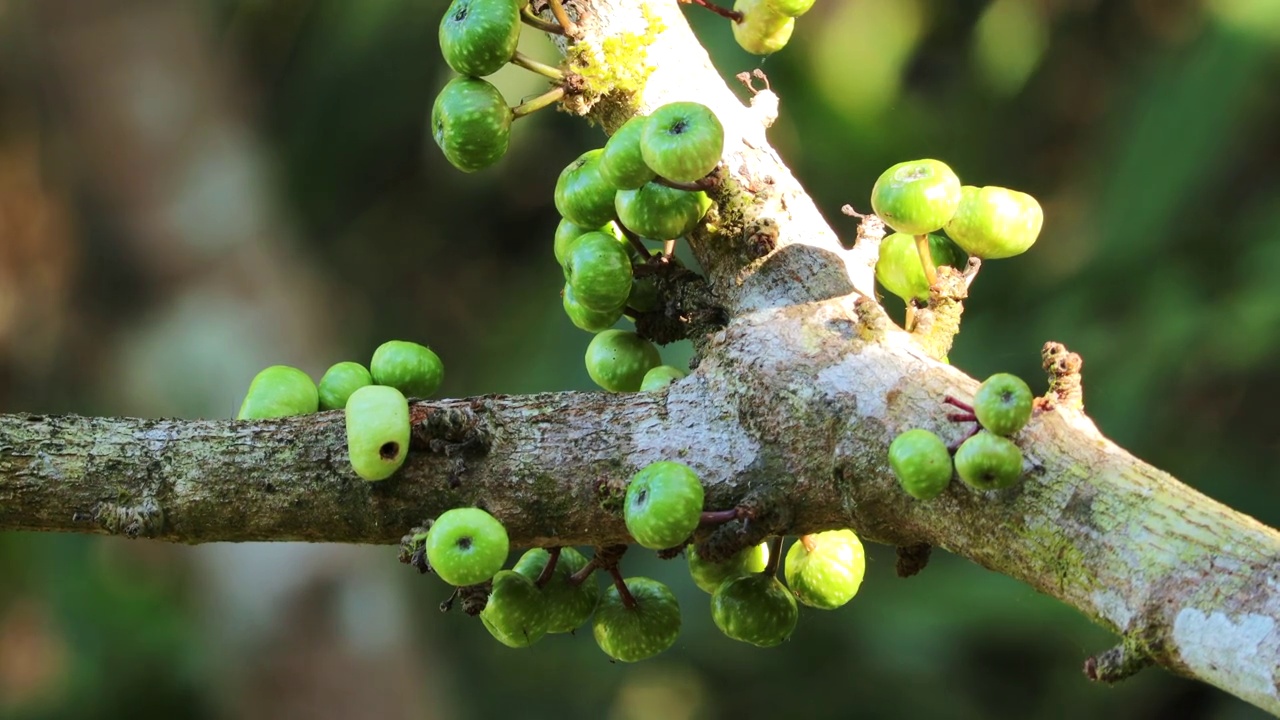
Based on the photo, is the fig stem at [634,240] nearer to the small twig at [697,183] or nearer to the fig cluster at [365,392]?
the small twig at [697,183]

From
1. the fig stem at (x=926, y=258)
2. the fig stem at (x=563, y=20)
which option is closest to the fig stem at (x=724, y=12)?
the fig stem at (x=563, y=20)

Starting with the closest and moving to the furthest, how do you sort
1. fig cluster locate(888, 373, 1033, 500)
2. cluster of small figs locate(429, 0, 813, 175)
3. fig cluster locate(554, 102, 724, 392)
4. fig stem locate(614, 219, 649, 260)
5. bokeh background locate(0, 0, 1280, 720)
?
fig cluster locate(888, 373, 1033, 500)
fig cluster locate(554, 102, 724, 392)
cluster of small figs locate(429, 0, 813, 175)
fig stem locate(614, 219, 649, 260)
bokeh background locate(0, 0, 1280, 720)

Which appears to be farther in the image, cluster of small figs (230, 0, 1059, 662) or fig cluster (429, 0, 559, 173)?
fig cluster (429, 0, 559, 173)

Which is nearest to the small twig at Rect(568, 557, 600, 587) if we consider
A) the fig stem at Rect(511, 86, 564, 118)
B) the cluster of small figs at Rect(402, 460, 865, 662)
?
the cluster of small figs at Rect(402, 460, 865, 662)

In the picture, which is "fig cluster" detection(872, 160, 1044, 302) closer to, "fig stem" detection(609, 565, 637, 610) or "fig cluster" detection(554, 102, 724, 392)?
"fig cluster" detection(554, 102, 724, 392)

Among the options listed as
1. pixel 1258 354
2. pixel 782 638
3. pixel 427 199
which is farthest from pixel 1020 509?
pixel 427 199

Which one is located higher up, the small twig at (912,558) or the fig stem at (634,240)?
the fig stem at (634,240)
